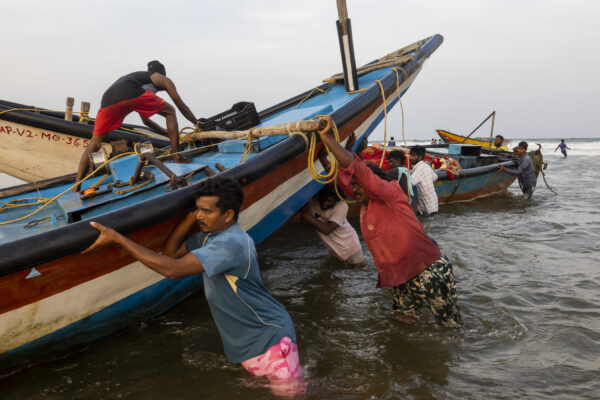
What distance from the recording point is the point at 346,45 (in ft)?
18.7

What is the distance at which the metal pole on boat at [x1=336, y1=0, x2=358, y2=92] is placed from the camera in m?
5.53

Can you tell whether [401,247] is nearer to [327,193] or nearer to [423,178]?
[327,193]

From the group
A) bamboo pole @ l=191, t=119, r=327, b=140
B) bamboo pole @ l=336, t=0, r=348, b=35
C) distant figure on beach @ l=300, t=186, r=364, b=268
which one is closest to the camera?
bamboo pole @ l=191, t=119, r=327, b=140

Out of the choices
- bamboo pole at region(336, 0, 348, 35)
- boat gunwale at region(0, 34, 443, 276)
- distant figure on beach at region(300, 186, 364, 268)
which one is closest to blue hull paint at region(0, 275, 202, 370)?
boat gunwale at region(0, 34, 443, 276)

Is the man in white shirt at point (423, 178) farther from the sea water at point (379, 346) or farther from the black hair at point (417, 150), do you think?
the sea water at point (379, 346)

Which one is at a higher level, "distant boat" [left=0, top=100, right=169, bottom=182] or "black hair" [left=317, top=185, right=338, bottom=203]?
"distant boat" [left=0, top=100, right=169, bottom=182]

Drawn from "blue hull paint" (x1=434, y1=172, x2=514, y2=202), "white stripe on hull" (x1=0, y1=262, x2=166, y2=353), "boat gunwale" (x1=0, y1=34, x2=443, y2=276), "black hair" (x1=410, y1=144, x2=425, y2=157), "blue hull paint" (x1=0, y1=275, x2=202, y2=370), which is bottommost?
"blue hull paint" (x1=434, y1=172, x2=514, y2=202)

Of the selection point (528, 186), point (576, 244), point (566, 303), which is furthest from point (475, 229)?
point (528, 186)

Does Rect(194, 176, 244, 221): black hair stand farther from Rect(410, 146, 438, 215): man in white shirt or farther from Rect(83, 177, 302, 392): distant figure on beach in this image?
Rect(410, 146, 438, 215): man in white shirt

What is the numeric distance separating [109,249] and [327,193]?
93.7 inches

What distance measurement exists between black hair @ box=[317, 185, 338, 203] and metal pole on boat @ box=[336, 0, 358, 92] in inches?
101

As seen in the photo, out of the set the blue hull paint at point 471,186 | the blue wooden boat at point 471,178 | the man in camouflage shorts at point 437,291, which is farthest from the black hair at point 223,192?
the blue hull paint at point 471,186

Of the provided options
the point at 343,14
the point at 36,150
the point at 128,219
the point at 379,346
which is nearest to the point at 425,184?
the point at 343,14

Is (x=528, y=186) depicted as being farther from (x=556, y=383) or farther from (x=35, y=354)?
(x=35, y=354)
